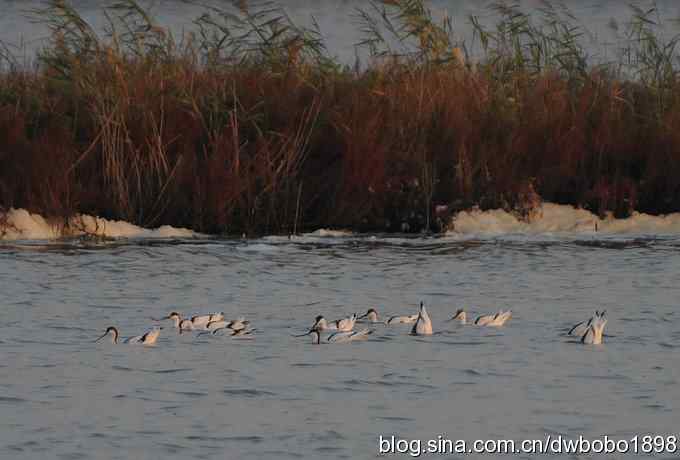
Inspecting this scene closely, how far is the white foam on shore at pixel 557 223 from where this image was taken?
604 inches

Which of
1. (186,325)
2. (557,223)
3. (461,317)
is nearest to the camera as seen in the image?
(186,325)

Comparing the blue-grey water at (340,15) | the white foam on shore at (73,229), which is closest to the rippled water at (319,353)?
the white foam on shore at (73,229)

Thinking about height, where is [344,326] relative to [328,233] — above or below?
below

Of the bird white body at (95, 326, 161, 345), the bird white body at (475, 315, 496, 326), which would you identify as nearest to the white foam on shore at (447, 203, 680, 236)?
the bird white body at (475, 315, 496, 326)

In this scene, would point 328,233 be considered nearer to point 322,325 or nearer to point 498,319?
point 498,319

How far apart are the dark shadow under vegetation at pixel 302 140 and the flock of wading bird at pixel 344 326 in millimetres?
4589

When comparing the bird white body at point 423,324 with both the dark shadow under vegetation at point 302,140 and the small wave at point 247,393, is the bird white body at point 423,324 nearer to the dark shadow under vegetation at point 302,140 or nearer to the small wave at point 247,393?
the small wave at point 247,393

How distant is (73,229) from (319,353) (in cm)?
598

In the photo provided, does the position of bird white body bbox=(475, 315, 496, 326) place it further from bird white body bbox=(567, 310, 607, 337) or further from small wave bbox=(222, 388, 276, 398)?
small wave bbox=(222, 388, 276, 398)

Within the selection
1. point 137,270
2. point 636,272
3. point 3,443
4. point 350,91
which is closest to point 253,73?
point 350,91

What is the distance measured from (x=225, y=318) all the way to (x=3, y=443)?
11.5 ft

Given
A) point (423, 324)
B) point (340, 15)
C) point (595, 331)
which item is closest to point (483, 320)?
point (423, 324)

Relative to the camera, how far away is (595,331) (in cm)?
946

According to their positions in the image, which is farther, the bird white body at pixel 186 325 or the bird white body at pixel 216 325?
the bird white body at pixel 186 325
